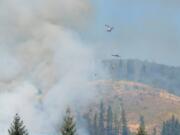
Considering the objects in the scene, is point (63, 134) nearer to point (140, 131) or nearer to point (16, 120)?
point (16, 120)

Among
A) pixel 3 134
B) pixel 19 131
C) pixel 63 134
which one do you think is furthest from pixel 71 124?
pixel 3 134

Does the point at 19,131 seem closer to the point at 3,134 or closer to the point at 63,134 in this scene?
the point at 63,134

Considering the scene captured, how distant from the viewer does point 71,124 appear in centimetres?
8094

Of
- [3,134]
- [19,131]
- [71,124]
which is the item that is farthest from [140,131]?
[3,134]

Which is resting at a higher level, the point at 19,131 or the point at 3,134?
the point at 3,134

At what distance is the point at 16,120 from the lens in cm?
7819

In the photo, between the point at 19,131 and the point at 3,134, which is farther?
the point at 3,134

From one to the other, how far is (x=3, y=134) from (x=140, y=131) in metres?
120

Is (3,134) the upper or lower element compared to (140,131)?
upper

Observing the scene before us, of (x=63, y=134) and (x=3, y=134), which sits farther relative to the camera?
(x=3, y=134)

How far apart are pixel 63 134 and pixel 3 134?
406ft

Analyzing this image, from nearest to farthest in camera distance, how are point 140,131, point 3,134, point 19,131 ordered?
1. point 19,131
2. point 140,131
3. point 3,134

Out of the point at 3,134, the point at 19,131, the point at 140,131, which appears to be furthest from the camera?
the point at 3,134

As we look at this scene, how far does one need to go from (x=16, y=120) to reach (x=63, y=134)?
6386 mm
